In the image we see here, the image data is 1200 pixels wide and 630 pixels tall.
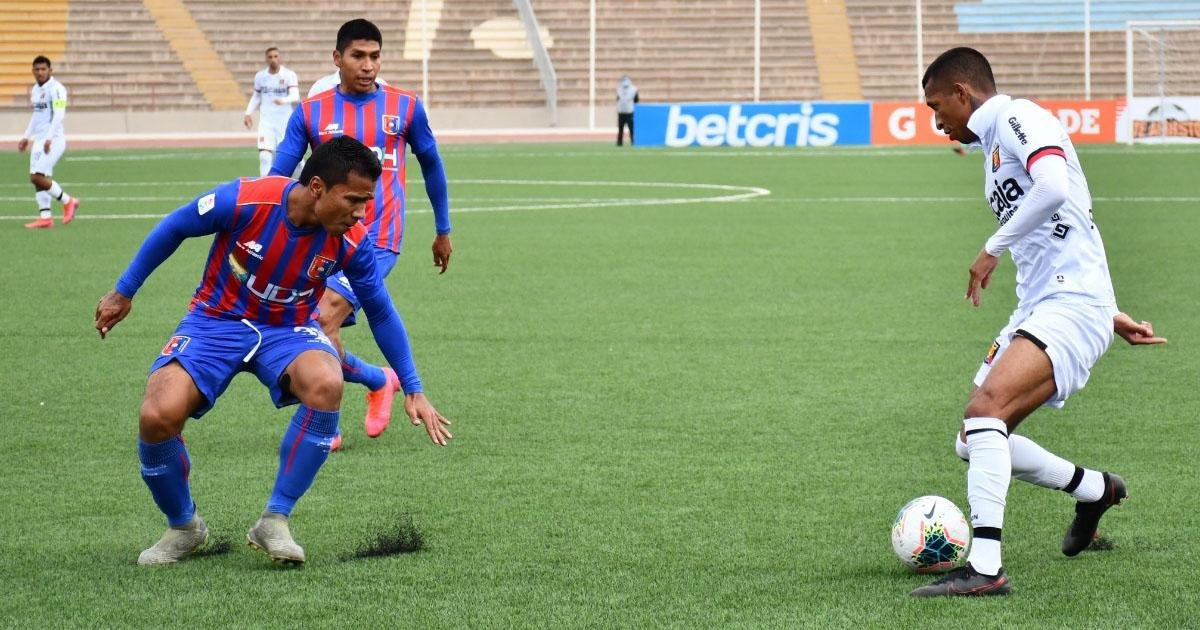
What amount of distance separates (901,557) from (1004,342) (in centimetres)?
84

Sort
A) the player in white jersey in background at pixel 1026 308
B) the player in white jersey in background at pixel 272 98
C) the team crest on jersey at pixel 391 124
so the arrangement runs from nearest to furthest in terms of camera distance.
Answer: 1. the player in white jersey in background at pixel 1026 308
2. the team crest on jersey at pixel 391 124
3. the player in white jersey in background at pixel 272 98

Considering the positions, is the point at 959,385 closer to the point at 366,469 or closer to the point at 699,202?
the point at 366,469

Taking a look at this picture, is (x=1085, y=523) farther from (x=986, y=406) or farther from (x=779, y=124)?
A: (x=779, y=124)

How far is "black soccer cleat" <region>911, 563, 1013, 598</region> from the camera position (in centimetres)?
514

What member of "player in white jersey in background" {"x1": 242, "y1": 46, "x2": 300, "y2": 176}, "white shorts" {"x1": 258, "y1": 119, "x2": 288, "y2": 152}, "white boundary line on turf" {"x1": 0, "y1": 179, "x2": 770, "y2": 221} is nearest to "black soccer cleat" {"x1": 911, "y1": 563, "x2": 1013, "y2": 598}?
"white boundary line on turf" {"x1": 0, "y1": 179, "x2": 770, "y2": 221}

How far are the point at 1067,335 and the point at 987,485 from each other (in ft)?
1.97

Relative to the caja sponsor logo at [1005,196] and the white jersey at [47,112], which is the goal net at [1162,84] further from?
the caja sponsor logo at [1005,196]

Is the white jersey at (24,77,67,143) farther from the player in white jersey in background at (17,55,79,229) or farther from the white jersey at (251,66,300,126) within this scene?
the white jersey at (251,66,300,126)

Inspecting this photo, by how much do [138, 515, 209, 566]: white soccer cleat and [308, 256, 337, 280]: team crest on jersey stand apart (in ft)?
3.25

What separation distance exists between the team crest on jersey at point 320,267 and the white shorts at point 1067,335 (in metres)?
2.37

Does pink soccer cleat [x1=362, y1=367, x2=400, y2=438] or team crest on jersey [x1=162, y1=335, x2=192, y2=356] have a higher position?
team crest on jersey [x1=162, y1=335, x2=192, y2=356]

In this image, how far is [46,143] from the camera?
66.6 feet

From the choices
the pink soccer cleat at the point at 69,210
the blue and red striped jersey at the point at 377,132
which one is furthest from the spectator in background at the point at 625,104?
the blue and red striped jersey at the point at 377,132

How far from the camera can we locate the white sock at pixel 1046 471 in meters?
5.61
